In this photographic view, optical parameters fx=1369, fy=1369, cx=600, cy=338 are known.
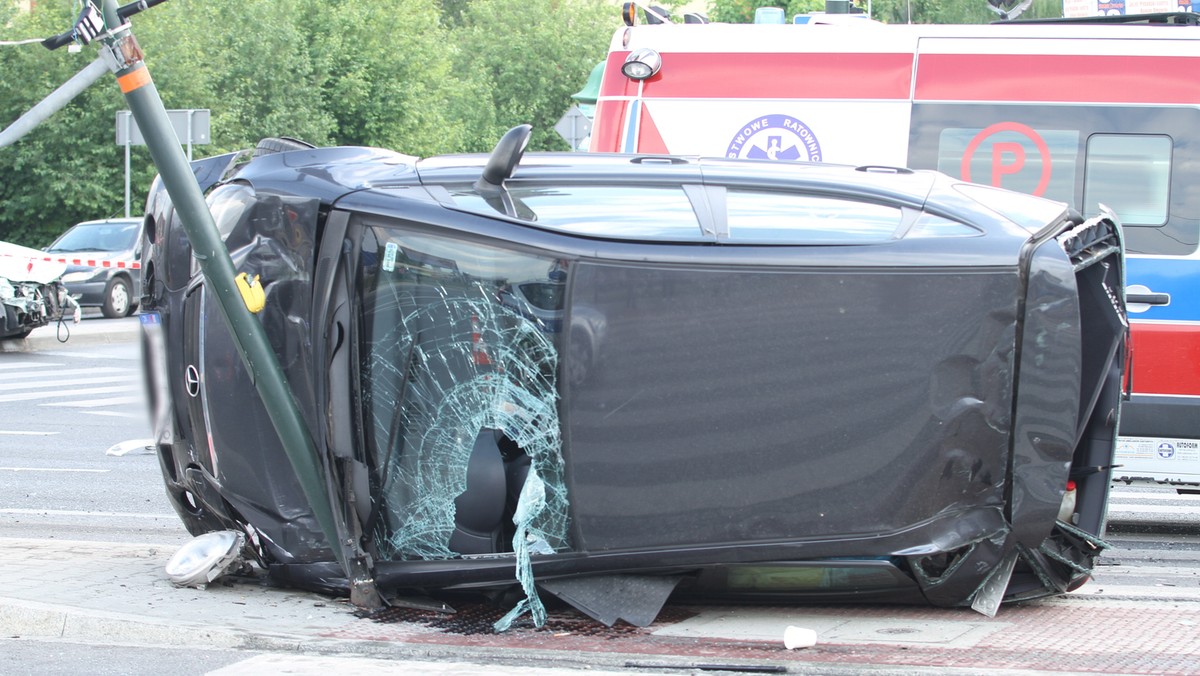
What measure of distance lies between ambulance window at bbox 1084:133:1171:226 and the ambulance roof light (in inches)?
95.1

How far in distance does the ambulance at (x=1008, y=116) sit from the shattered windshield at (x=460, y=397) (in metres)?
3.13

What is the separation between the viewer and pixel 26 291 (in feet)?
58.8

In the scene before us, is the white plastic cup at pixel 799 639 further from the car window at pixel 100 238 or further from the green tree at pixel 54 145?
the green tree at pixel 54 145

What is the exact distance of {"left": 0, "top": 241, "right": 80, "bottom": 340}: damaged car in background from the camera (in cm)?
1772

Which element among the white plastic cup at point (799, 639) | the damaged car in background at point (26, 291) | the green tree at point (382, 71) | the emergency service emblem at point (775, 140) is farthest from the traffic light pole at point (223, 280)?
the green tree at point (382, 71)

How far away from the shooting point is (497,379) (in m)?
5.02

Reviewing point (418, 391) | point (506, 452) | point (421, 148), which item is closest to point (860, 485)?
point (506, 452)

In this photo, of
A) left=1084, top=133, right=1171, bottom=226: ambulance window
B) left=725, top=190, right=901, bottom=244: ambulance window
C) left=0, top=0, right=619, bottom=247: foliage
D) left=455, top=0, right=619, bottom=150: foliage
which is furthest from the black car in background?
left=455, top=0, right=619, bottom=150: foliage

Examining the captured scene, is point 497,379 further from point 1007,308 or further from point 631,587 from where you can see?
point 1007,308

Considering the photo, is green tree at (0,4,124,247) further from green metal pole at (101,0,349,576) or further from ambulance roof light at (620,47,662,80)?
green metal pole at (101,0,349,576)

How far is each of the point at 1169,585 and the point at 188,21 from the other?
102 feet

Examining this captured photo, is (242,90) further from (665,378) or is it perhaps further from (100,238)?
(665,378)

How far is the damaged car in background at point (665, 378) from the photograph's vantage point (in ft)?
15.6

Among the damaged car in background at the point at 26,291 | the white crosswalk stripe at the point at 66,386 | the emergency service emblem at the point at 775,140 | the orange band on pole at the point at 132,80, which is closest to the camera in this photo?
the orange band on pole at the point at 132,80
